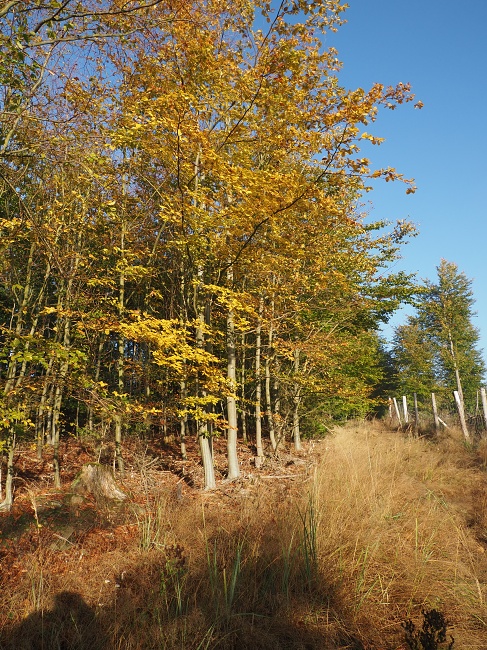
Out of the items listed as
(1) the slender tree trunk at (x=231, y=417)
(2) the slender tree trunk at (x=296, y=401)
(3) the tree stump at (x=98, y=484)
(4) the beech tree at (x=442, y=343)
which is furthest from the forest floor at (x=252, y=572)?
(4) the beech tree at (x=442, y=343)

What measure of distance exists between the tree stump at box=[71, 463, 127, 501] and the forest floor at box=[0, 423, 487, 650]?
2.17 ft

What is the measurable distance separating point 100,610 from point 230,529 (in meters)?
1.71

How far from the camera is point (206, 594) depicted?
3.73 m

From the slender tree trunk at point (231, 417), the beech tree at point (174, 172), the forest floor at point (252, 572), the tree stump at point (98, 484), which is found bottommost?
the forest floor at point (252, 572)

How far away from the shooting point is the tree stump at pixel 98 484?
7475mm

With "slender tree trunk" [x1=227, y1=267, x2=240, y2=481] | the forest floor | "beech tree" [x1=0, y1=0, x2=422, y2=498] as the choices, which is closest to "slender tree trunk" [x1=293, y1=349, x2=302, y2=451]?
"beech tree" [x1=0, y1=0, x2=422, y2=498]

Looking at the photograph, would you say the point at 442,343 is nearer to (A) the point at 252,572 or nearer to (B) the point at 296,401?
(B) the point at 296,401

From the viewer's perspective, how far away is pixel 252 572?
13.5 ft

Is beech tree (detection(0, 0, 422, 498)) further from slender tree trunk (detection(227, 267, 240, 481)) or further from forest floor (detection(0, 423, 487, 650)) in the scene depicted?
forest floor (detection(0, 423, 487, 650))

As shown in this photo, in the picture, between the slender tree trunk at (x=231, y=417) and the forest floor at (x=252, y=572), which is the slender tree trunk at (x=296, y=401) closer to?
the slender tree trunk at (x=231, y=417)

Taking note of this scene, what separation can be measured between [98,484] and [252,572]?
4.50 metres

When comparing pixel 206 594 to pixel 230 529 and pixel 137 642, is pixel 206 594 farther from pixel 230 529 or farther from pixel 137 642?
pixel 230 529

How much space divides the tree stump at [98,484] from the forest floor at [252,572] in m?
0.66

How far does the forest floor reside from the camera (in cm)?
337
